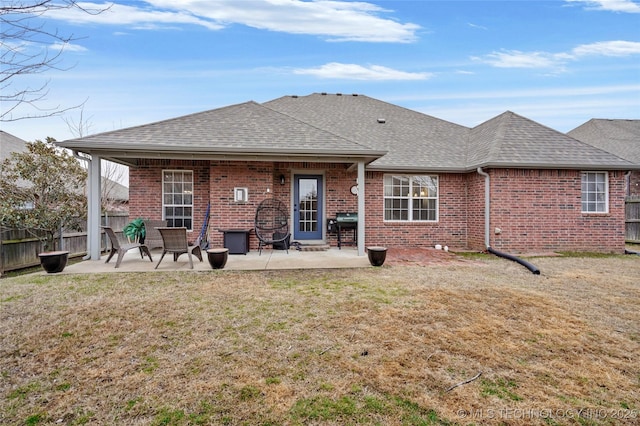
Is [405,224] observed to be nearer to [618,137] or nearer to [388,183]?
[388,183]

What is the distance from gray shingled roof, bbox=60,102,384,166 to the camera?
24.2 feet

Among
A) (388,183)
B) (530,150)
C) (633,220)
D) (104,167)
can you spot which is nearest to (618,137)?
(633,220)

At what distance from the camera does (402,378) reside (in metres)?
2.61

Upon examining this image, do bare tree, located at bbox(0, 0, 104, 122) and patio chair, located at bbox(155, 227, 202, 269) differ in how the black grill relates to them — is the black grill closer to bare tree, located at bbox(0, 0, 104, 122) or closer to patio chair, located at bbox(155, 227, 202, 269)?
patio chair, located at bbox(155, 227, 202, 269)

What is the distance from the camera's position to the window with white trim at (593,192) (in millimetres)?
9758

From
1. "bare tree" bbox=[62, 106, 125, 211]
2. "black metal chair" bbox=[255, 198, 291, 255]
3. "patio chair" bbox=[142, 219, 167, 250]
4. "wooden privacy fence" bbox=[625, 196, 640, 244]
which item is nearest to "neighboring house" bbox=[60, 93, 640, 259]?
"black metal chair" bbox=[255, 198, 291, 255]

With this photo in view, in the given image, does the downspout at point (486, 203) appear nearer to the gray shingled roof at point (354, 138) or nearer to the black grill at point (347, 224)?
the gray shingled roof at point (354, 138)

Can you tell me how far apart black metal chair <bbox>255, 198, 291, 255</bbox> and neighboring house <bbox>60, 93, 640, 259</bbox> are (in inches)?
A: 10.5

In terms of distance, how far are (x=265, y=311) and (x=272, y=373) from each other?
1.55 meters

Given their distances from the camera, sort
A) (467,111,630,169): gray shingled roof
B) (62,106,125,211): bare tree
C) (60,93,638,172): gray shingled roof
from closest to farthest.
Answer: (60,93,638,172): gray shingled roof < (467,111,630,169): gray shingled roof < (62,106,125,211): bare tree

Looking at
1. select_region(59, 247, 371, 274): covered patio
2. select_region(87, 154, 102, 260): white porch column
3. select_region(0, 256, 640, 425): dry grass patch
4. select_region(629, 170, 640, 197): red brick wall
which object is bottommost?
select_region(0, 256, 640, 425): dry grass patch

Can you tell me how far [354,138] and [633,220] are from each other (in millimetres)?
11287

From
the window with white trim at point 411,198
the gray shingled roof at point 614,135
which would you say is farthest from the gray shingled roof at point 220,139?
the gray shingled roof at point 614,135

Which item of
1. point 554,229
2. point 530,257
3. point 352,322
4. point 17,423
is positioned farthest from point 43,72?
point 554,229
